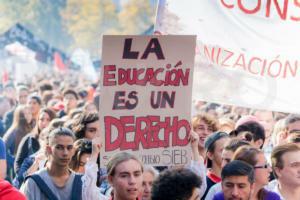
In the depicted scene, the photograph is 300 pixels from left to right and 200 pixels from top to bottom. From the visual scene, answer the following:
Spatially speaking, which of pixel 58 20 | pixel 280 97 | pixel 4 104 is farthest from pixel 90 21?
pixel 280 97

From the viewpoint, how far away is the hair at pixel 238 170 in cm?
494

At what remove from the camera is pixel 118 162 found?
5059 millimetres

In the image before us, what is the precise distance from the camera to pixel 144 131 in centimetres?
532

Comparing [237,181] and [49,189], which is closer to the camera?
[237,181]

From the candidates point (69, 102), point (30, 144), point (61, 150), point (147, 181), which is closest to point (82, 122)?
point (30, 144)

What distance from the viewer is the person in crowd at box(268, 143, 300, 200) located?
546 centimetres

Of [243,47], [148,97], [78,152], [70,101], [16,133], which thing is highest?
[243,47]

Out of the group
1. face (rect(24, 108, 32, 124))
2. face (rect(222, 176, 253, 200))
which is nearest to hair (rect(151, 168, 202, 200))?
face (rect(222, 176, 253, 200))

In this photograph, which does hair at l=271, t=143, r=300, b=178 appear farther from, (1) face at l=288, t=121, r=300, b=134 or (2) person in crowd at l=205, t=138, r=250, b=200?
(1) face at l=288, t=121, r=300, b=134

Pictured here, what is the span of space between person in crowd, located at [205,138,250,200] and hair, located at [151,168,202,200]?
1.40m

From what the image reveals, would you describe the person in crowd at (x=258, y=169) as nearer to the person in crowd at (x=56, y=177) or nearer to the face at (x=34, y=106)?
the person in crowd at (x=56, y=177)

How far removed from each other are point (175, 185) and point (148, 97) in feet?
4.59

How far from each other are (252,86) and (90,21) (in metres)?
98.9

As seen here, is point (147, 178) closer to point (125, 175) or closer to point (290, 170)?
point (125, 175)
